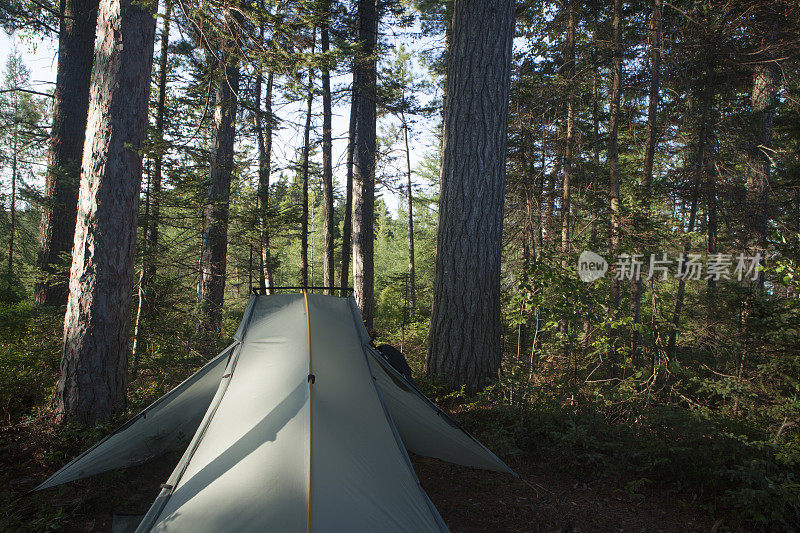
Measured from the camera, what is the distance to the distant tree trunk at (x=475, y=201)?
5434mm

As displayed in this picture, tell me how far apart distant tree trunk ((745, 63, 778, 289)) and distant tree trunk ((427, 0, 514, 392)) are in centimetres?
857

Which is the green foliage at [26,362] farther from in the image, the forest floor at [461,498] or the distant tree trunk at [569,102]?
the distant tree trunk at [569,102]

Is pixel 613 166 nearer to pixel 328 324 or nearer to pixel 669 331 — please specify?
pixel 669 331

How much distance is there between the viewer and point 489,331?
5449 millimetres

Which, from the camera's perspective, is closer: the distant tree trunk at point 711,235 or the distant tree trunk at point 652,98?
the distant tree trunk at point 711,235

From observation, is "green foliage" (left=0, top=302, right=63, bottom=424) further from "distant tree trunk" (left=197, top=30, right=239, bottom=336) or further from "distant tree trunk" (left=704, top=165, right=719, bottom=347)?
"distant tree trunk" (left=704, top=165, right=719, bottom=347)

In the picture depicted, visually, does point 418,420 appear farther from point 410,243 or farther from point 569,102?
point 410,243

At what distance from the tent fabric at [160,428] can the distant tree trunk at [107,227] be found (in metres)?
1.02

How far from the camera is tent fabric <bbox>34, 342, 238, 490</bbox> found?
12.5 ft

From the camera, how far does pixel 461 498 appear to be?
147 inches

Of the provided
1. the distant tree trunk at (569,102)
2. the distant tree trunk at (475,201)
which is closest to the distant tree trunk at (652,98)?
the distant tree trunk at (569,102)

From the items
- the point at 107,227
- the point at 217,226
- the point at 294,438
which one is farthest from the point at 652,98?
the point at 107,227

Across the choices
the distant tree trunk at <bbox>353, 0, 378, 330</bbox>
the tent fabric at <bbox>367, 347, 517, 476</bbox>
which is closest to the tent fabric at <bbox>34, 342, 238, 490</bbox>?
the tent fabric at <bbox>367, 347, 517, 476</bbox>

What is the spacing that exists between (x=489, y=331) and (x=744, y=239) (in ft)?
32.3
